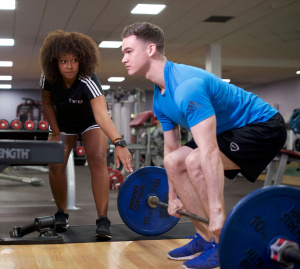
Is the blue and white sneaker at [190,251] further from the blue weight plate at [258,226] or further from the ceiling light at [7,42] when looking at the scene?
the ceiling light at [7,42]

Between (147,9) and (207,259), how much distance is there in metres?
5.54

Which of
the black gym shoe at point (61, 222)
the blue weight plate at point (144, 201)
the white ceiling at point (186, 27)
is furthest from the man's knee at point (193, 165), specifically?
the white ceiling at point (186, 27)

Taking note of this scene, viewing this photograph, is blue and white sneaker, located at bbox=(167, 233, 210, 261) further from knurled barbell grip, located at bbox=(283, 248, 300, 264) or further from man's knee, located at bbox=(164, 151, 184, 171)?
knurled barbell grip, located at bbox=(283, 248, 300, 264)

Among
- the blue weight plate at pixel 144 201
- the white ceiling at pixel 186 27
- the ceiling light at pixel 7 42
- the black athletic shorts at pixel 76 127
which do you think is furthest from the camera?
the ceiling light at pixel 7 42

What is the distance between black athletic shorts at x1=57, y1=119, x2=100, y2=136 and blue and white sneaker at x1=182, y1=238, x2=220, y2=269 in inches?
42.1

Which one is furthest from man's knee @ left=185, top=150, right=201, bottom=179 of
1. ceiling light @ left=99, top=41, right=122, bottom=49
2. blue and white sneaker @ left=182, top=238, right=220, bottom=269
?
ceiling light @ left=99, top=41, right=122, bottom=49

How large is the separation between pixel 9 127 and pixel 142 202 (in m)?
2.70

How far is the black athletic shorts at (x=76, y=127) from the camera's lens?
8.61 ft

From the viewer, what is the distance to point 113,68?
12391 mm

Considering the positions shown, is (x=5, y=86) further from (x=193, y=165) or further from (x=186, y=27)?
(x=193, y=165)

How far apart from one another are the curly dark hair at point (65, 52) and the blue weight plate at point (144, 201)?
634 mm

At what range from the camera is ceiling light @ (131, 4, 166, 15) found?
6.62 m

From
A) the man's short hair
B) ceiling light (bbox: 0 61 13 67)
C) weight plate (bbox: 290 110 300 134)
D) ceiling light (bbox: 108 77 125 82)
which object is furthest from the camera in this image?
ceiling light (bbox: 108 77 125 82)

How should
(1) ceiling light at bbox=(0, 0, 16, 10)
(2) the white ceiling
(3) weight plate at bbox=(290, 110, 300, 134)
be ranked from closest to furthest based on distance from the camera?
(3) weight plate at bbox=(290, 110, 300, 134) < (1) ceiling light at bbox=(0, 0, 16, 10) < (2) the white ceiling
